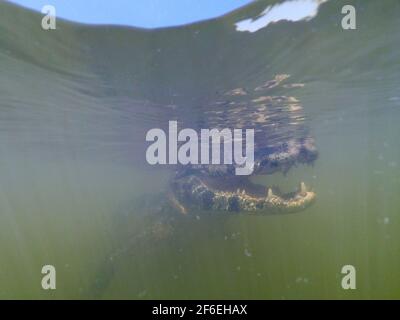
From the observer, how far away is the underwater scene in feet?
20.3

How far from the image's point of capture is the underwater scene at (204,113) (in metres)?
6.20

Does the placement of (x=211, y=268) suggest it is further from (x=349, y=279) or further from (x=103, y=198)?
(x=103, y=198)

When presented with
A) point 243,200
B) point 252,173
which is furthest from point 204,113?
point 243,200

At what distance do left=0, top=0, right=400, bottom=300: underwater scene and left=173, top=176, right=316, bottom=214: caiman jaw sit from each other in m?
0.04

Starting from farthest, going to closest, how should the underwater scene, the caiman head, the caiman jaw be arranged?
1. the caiman head
2. the caiman jaw
3. the underwater scene

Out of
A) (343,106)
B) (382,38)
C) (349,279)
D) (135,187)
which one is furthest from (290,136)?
(135,187)

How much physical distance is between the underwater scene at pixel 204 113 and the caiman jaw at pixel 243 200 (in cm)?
4

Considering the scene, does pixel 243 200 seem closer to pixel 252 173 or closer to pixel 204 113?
pixel 252 173

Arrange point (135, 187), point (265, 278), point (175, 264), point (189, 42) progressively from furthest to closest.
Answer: point (135, 187) < point (265, 278) < point (175, 264) < point (189, 42)

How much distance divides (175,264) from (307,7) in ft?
30.7

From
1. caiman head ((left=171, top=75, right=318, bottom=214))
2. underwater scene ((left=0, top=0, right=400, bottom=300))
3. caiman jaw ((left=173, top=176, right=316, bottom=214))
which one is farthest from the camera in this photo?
caiman head ((left=171, top=75, right=318, bottom=214))

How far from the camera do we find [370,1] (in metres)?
5.41

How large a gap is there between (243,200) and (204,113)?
373 cm

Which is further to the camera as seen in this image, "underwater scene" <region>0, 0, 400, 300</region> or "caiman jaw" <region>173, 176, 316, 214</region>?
"caiman jaw" <region>173, 176, 316, 214</region>
